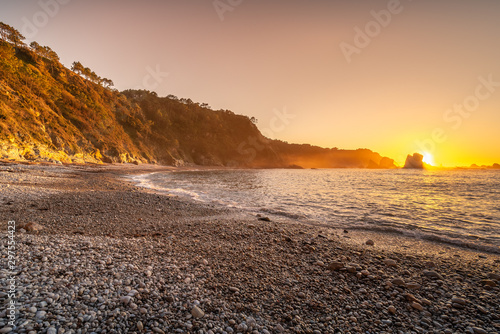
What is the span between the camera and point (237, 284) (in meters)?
4.49

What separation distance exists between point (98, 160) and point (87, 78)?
2090 inches

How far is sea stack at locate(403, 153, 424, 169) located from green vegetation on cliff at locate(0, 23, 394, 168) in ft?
423

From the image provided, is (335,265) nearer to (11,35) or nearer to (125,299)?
(125,299)

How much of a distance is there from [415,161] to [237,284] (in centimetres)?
20202

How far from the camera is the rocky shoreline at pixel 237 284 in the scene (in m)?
3.20

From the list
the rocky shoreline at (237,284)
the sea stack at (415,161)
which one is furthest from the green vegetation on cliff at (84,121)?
the sea stack at (415,161)

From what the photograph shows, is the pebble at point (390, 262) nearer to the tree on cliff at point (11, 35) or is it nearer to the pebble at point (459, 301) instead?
the pebble at point (459, 301)

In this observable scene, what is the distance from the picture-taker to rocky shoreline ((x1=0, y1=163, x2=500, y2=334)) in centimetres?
320

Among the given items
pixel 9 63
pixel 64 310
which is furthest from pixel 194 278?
pixel 9 63

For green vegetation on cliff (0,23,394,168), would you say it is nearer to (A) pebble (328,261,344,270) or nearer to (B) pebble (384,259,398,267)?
(A) pebble (328,261,344,270)

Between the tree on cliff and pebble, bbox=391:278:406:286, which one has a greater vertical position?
the tree on cliff

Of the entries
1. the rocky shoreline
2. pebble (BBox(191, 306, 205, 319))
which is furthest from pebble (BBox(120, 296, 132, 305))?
pebble (BBox(191, 306, 205, 319))

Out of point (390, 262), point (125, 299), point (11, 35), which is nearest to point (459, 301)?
point (390, 262)

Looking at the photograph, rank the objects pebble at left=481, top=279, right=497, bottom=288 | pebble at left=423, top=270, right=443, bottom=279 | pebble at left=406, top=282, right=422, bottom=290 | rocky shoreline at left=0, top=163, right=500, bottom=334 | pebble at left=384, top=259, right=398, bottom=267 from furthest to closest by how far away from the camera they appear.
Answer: pebble at left=384, top=259, right=398, bottom=267, pebble at left=423, top=270, right=443, bottom=279, pebble at left=481, top=279, right=497, bottom=288, pebble at left=406, top=282, right=422, bottom=290, rocky shoreline at left=0, top=163, right=500, bottom=334
